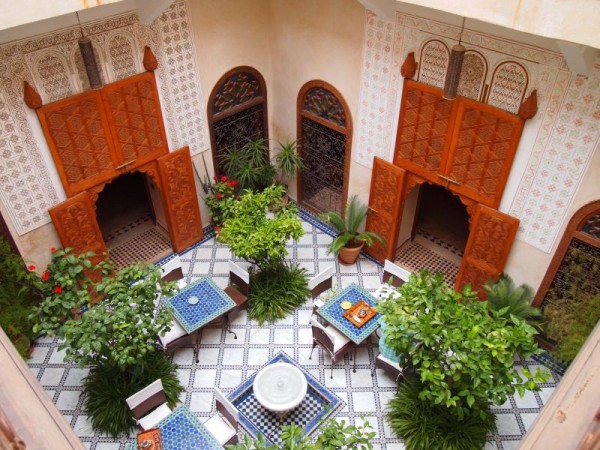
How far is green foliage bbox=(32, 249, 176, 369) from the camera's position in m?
4.83

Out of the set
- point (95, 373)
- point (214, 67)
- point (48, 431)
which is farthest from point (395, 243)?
point (48, 431)

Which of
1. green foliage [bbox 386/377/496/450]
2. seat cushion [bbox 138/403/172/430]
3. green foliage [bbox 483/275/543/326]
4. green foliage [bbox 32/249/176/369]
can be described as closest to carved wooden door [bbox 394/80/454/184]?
green foliage [bbox 483/275/543/326]

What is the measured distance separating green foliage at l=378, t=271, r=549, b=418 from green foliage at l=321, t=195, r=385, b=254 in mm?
2453

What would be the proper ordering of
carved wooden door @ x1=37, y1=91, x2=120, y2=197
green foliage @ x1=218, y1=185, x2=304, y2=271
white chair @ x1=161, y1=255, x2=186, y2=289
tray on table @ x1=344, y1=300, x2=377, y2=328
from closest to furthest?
1. carved wooden door @ x1=37, y1=91, x2=120, y2=197
2. tray on table @ x1=344, y1=300, x2=377, y2=328
3. green foliage @ x1=218, y1=185, x2=304, y2=271
4. white chair @ x1=161, y1=255, x2=186, y2=289

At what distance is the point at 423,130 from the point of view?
→ 5934 millimetres

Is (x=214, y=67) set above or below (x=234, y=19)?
below

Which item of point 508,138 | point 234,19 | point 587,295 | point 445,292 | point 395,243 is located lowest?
point 395,243

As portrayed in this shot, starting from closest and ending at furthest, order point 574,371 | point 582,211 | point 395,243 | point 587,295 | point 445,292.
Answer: point 574,371, point 445,292, point 582,211, point 587,295, point 395,243

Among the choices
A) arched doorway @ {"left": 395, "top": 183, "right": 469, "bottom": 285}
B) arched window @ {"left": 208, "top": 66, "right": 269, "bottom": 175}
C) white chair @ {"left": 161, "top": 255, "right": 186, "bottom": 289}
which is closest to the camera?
white chair @ {"left": 161, "top": 255, "right": 186, "bottom": 289}

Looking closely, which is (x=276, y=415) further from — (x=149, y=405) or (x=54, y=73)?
(x=54, y=73)

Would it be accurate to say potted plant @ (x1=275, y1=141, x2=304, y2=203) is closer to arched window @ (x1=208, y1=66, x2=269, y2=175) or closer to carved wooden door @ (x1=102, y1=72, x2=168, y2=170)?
arched window @ (x1=208, y1=66, x2=269, y2=175)

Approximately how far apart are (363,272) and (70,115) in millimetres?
4315

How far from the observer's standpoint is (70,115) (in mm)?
5559

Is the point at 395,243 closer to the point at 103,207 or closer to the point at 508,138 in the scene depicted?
the point at 508,138
